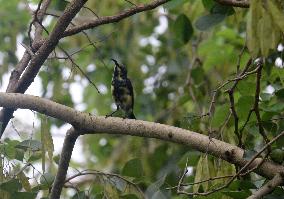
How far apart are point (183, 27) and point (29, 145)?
1168mm

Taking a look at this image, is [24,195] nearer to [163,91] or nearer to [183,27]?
[183,27]

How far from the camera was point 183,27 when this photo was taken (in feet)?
11.5

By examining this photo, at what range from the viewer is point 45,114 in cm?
257

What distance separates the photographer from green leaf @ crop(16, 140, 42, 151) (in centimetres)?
273

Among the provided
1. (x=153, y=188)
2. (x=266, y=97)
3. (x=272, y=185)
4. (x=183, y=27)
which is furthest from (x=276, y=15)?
(x=183, y=27)

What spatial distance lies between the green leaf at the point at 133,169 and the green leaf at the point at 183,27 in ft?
3.01

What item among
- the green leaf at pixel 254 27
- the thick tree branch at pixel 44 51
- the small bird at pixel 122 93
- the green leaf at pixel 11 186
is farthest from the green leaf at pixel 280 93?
the small bird at pixel 122 93

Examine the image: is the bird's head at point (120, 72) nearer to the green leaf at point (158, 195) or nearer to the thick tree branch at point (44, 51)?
the thick tree branch at point (44, 51)

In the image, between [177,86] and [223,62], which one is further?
[177,86]

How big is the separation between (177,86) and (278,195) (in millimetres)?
3137

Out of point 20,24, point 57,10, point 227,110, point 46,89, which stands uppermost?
point 20,24

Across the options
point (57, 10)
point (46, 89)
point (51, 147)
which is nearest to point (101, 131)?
point (51, 147)

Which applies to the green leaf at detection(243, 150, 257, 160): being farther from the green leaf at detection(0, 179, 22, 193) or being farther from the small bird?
the small bird

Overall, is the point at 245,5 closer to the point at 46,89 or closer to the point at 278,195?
the point at 278,195
